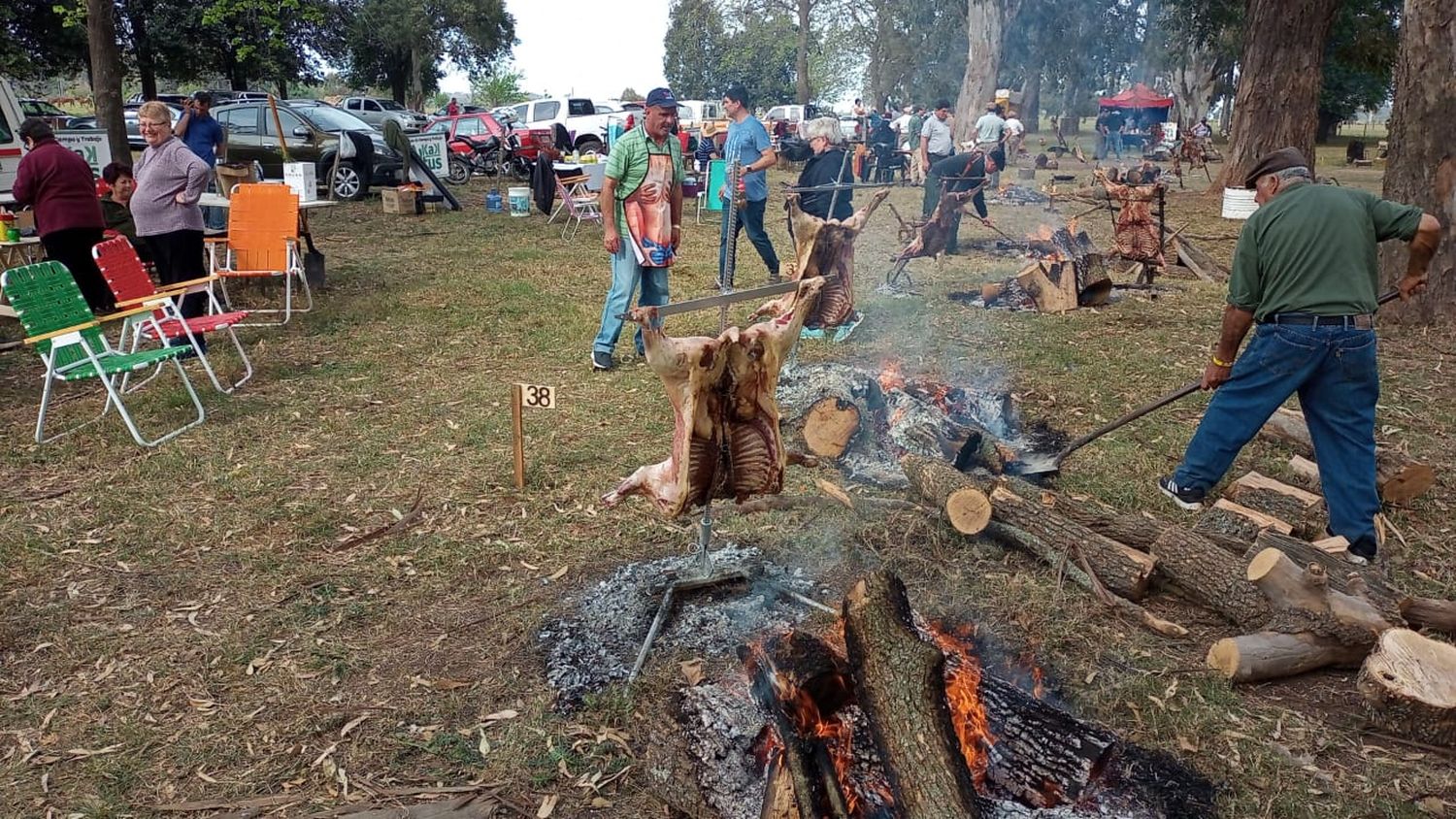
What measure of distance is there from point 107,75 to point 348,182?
5.87m

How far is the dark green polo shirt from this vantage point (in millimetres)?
3816

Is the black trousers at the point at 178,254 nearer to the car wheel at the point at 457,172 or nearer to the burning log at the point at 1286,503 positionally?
the burning log at the point at 1286,503

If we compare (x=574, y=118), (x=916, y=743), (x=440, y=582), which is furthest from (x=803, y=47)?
(x=916, y=743)

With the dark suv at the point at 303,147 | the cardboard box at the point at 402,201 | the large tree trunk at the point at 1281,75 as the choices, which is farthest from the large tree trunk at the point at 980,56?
the dark suv at the point at 303,147

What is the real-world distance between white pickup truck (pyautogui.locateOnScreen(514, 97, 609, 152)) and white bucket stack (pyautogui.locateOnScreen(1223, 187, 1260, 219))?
15883 millimetres

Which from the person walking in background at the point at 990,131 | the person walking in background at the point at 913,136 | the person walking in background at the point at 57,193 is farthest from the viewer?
the person walking in background at the point at 913,136

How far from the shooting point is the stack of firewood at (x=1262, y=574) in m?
2.92

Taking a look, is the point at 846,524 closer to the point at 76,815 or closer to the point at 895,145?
the point at 76,815

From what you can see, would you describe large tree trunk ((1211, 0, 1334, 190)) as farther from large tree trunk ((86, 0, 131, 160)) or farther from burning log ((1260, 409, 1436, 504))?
large tree trunk ((86, 0, 131, 160))

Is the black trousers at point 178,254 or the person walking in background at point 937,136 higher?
the person walking in background at point 937,136

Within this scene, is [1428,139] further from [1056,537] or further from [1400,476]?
[1056,537]

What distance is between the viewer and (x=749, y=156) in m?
9.05

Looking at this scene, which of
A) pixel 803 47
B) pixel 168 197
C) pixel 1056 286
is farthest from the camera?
pixel 803 47

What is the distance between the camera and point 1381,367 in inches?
261
